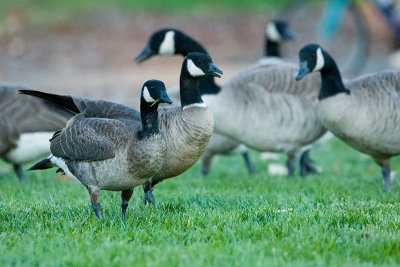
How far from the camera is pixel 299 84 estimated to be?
8148 mm

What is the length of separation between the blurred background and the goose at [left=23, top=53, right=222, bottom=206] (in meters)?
9.88

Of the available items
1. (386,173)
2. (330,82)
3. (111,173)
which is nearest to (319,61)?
(330,82)

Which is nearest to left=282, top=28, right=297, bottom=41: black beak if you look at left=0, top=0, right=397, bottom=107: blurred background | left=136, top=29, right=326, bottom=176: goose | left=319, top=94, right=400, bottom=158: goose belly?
left=136, top=29, right=326, bottom=176: goose

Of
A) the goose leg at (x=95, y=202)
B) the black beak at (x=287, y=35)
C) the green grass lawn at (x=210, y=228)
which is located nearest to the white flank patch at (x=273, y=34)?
the black beak at (x=287, y=35)

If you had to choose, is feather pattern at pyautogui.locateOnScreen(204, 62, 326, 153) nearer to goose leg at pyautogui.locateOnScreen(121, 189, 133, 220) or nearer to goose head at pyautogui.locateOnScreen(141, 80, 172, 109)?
goose leg at pyautogui.locateOnScreen(121, 189, 133, 220)

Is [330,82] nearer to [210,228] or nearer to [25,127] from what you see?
[210,228]

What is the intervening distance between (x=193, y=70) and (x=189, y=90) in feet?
0.67

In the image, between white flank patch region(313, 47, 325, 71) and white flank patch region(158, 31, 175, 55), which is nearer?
white flank patch region(313, 47, 325, 71)

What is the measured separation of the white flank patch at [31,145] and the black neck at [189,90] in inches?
106

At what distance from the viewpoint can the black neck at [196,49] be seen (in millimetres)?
7926

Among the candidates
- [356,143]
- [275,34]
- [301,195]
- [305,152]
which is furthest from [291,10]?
[301,195]

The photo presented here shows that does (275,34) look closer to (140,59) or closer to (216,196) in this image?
(140,59)

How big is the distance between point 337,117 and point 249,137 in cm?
146

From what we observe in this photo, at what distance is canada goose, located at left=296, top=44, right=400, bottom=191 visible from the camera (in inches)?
270
